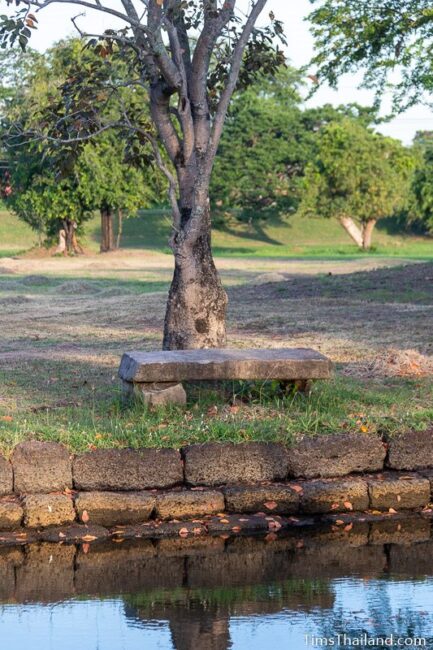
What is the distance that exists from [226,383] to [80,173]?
3300 cm

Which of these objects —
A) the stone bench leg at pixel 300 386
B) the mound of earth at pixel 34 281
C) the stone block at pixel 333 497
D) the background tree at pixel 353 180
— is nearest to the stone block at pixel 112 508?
the stone block at pixel 333 497

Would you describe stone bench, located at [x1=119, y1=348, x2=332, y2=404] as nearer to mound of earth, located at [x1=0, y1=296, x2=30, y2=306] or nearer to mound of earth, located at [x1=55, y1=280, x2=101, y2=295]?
mound of earth, located at [x1=0, y1=296, x2=30, y2=306]

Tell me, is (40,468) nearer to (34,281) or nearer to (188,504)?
Answer: (188,504)

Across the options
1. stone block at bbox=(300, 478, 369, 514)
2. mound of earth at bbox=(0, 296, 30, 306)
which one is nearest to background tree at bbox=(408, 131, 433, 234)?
mound of earth at bbox=(0, 296, 30, 306)

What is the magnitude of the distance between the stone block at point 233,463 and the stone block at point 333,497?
0.86 feet

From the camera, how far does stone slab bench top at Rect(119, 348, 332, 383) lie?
8.14 meters

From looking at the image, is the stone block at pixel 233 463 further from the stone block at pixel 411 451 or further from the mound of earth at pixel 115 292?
the mound of earth at pixel 115 292

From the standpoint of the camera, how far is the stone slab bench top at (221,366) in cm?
814

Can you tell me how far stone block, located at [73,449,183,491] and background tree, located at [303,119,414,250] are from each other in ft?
154

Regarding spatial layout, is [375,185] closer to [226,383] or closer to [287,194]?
[287,194]

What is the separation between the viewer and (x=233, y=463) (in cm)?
726

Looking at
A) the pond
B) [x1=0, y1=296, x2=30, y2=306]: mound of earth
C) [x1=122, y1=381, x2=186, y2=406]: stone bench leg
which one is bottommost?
the pond

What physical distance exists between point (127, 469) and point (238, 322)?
8.65 meters

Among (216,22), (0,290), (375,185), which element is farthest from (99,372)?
(375,185)
